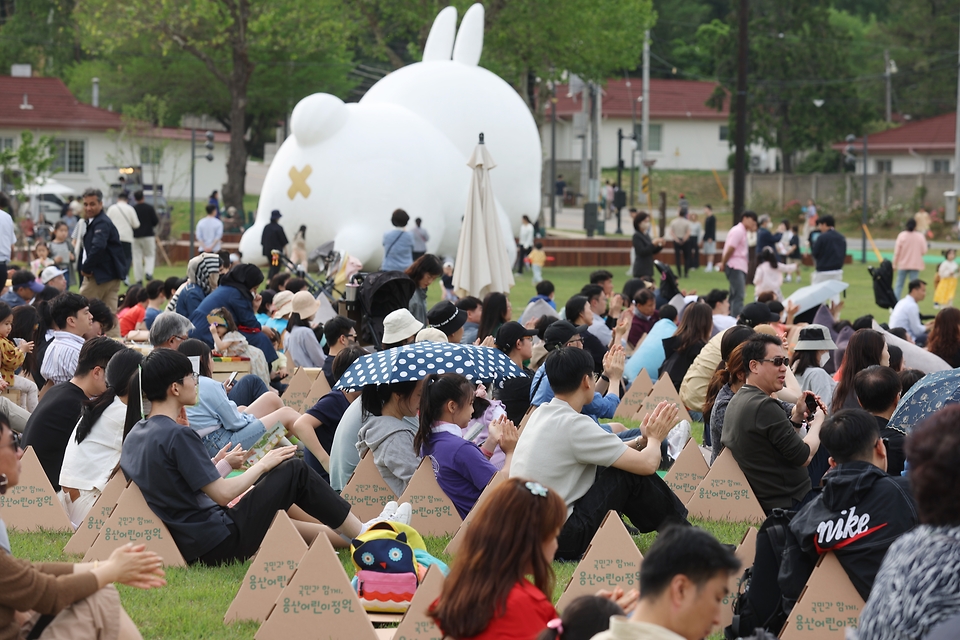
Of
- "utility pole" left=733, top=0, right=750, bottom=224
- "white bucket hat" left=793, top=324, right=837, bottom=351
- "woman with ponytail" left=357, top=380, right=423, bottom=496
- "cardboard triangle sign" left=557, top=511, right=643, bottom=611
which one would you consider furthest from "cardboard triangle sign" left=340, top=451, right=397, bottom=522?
"utility pole" left=733, top=0, right=750, bottom=224

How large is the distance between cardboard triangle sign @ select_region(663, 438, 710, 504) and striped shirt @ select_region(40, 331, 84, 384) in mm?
4631

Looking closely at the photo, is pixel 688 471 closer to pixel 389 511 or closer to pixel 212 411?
pixel 389 511

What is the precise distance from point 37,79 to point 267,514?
4894 cm

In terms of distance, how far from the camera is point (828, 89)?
58.5m

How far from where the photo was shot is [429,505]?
22.9 feet

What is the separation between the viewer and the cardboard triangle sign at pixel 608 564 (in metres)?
5.48

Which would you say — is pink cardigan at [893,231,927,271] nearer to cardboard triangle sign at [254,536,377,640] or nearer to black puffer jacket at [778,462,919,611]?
black puffer jacket at [778,462,919,611]

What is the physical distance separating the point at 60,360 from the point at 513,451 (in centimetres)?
427

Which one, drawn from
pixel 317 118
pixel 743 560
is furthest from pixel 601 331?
pixel 317 118

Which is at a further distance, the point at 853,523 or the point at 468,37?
the point at 468,37

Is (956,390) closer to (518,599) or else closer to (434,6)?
(518,599)

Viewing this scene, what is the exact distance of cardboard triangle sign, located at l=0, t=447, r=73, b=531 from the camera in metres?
7.14

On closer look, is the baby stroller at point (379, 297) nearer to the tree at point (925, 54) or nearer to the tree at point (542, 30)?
the tree at point (542, 30)

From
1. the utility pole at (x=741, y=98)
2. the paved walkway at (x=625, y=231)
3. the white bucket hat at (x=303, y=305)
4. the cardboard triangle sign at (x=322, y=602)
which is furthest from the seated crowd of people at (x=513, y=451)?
the paved walkway at (x=625, y=231)
